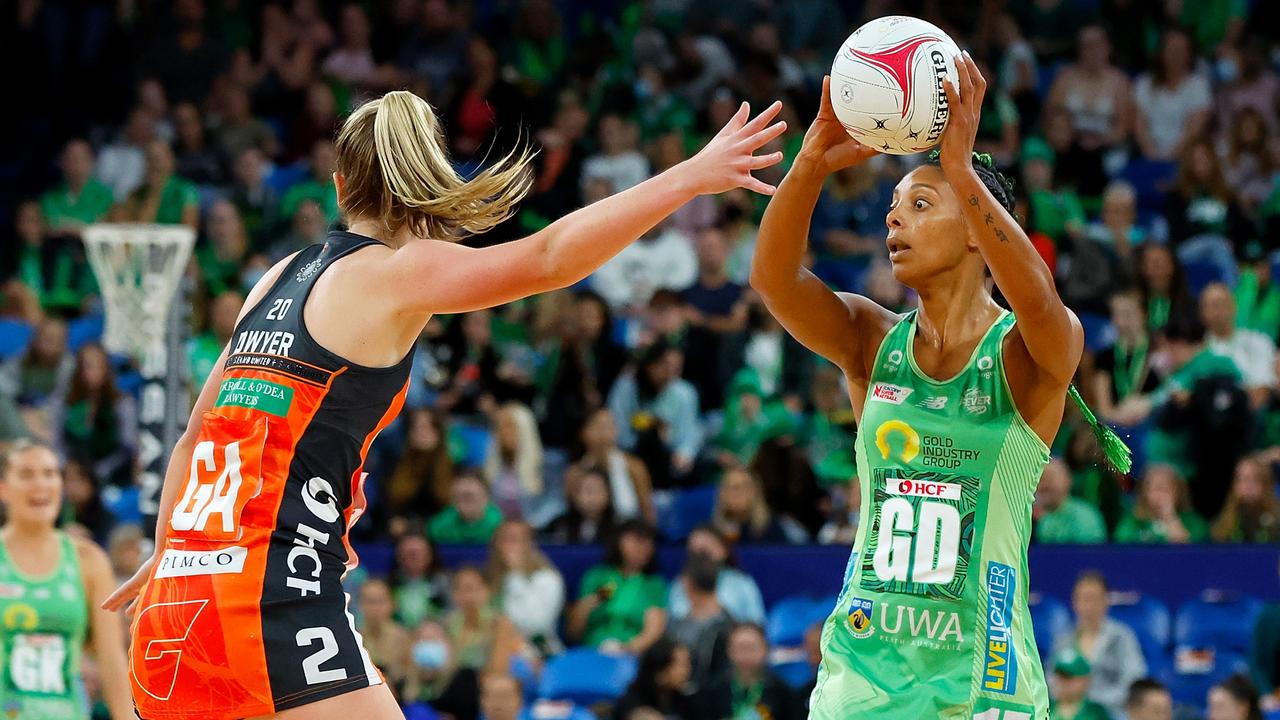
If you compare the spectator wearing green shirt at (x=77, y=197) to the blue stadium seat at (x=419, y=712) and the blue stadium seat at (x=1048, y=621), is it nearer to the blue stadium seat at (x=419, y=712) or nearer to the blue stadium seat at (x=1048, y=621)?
the blue stadium seat at (x=419, y=712)

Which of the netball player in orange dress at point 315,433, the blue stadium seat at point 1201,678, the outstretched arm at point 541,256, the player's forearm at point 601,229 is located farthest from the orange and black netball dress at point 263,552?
the blue stadium seat at point 1201,678

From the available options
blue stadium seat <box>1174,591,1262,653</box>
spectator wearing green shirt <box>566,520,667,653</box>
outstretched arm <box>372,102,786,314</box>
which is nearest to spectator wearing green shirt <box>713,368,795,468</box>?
spectator wearing green shirt <box>566,520,667,653</box>

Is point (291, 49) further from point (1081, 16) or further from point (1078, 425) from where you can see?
point (1078, 425)

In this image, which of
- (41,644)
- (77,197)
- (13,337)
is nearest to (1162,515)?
(41,644)

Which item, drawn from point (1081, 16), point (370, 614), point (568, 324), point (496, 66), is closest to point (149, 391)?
point (370, 614)

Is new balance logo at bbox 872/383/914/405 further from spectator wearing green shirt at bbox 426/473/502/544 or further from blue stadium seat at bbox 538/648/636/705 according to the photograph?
spectator wearing green shirt at bbox 426/473/502/544

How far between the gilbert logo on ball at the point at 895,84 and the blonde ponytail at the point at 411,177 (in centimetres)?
104

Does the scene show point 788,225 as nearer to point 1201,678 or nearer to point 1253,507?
point 1201,678

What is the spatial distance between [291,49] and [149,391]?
25.7ft

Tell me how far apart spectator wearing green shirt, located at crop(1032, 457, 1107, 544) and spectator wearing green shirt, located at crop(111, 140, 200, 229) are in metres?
7.61

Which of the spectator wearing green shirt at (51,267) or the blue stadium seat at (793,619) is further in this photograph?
the spectator wearing green shirt at (51,267)

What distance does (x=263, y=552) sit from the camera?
402 centimetres

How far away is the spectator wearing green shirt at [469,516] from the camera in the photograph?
1168 cm

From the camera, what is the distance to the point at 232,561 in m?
4.02
